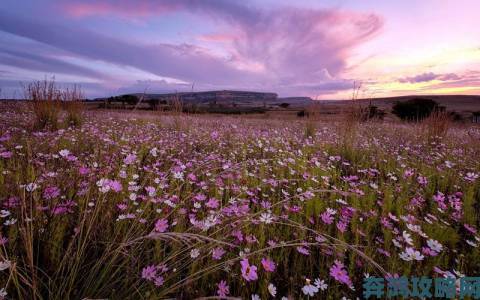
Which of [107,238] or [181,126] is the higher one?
[181,126]

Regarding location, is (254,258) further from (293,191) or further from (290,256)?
(293,191)

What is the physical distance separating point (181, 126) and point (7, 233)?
6.79 metres

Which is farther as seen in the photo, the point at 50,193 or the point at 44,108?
the point at 44,108

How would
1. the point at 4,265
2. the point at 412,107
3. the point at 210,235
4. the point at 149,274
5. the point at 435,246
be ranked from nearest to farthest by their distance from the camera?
the point at 4,265 < the point at 149,274 < the point at 210,235 < the point at 435,246 < the point at 412,107

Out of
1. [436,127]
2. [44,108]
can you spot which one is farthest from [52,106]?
[436,127]

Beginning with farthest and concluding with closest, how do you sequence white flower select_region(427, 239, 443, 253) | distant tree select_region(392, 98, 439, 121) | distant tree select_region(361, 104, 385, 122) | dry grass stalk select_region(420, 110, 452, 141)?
distant tree select_region(392, 98, 439, 121) < dry grass stalk select_region(420, 110, 452, 141) < distant tree select_region(361, 104, 385, 122) < white flower select_region(427, 239, 443, 253)

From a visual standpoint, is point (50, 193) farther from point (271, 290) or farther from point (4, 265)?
point (271, 290)

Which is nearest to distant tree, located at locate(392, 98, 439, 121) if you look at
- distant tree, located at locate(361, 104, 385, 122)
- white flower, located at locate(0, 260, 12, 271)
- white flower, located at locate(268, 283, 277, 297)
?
distant tree, located at locate(361, 104, 385, 122)

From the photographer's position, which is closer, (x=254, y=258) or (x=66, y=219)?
(x=254, y=258)

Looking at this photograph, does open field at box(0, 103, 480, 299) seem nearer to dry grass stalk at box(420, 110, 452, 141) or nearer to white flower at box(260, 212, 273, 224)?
white flower at box(260, 212, 273, 224)

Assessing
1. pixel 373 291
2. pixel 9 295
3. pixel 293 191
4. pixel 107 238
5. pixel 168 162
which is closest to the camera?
pixel 9 295

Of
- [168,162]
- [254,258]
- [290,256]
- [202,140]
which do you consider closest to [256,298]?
[254,258]

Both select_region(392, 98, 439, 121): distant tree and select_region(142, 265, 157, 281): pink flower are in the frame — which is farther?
select_region(392, 98, 439, 121): distant tree

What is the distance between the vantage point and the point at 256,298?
1604 mm
